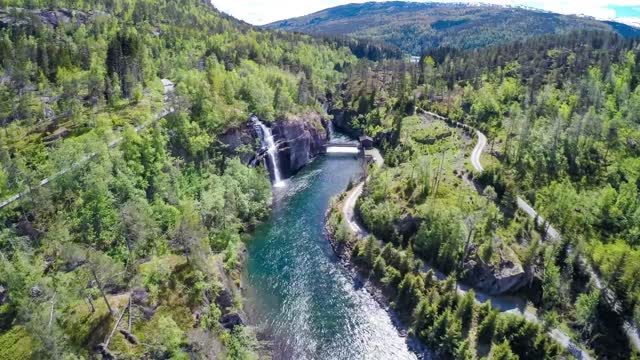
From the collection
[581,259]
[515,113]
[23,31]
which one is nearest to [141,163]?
[581,259]

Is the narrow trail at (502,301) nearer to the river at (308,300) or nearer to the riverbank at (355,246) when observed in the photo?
the riverbank at (355,246)

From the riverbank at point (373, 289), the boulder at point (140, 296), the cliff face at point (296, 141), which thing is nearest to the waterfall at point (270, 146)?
the cliff face at point (296, 141)

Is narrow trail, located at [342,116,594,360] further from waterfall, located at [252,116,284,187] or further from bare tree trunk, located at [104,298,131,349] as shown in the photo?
bare tree trunk, located at [104,298,131,349]

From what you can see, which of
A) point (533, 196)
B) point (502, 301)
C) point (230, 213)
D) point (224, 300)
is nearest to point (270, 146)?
point (230, 213)

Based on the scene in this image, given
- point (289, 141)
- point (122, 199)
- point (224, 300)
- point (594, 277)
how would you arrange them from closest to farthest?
point (224, 300), point (594, 277), point (122, 199), point (289, 141)

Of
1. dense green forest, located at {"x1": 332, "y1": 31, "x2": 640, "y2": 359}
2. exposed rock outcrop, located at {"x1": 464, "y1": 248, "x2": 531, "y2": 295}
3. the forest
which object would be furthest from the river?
exposed rock outcrop, located at {"x1": 464, "y1": 248, "x2": 531, "y2": 295}

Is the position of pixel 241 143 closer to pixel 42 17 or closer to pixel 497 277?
pixel 497 277

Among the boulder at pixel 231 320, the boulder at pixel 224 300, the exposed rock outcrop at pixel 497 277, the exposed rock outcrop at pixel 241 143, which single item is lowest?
the exposed rock outcrop at pixel 497 277
